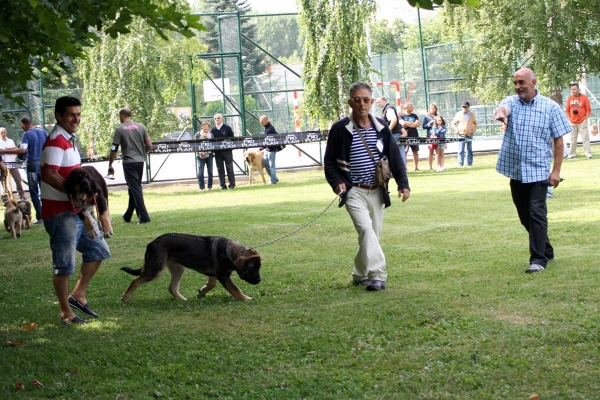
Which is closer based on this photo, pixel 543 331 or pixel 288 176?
pixel 543 331

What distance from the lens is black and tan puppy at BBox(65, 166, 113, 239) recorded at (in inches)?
291

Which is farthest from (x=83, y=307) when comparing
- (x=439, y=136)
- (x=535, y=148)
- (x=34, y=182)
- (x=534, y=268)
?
(x=439, y=136)

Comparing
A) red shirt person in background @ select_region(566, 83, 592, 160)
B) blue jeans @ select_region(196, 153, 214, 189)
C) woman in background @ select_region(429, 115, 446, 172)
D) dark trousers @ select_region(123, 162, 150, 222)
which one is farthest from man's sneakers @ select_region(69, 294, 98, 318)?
red shirt person in background @ select_region(566, 83, 592, 160)

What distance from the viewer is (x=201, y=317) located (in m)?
7.96

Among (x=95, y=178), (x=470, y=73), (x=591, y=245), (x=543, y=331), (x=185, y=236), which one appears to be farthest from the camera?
(x=470, y=73)

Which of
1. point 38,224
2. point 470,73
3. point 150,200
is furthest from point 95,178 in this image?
point 470,73

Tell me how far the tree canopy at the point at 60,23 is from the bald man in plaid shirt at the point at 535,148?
374 cm

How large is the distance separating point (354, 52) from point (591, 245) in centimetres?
1725

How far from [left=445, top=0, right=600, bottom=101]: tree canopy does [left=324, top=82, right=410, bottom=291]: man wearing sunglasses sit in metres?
18.8

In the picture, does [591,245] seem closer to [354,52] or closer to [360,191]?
[360,191]

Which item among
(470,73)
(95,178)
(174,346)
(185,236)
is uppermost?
(470,73)

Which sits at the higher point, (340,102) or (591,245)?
(340,102)

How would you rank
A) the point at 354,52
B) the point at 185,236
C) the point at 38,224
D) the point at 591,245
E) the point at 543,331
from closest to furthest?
1. the point at 543,331
2. the point at 185,236
3. the point at 591,245
4. the point at 38,224
5. the point at 354,52

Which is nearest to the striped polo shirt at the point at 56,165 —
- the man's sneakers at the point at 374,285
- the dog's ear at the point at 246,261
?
the dog's ear at the point at 246,261
